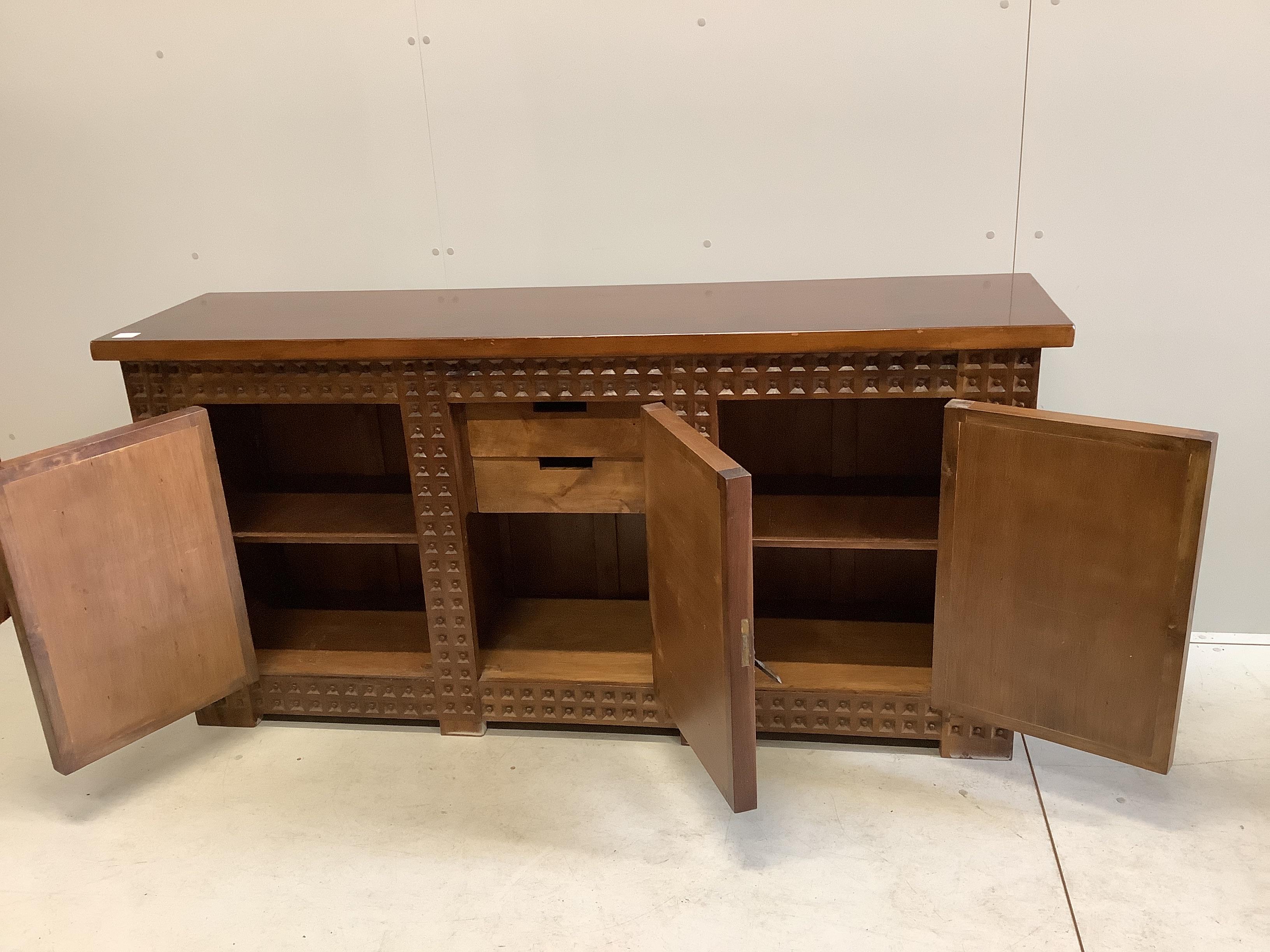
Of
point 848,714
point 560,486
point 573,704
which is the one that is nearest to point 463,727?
point 573,704

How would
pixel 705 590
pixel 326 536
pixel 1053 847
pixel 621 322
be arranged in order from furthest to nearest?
1. pixel 326 536
2. pixel 621 322
3. pixel 1053 847
4. pixel 705 590

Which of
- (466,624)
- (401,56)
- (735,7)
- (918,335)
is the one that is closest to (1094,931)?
(918,335)

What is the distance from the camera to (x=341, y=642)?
8.27 ft

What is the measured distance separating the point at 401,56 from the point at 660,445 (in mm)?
1233

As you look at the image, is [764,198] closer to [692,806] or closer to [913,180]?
[913,180]

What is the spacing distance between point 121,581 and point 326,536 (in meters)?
0.42

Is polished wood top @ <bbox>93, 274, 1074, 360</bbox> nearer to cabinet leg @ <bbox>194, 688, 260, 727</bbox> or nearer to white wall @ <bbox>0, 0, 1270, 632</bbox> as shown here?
white wall @ <bbox>0, 0, 1270, 632</bbox>

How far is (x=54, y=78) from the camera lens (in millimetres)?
2527

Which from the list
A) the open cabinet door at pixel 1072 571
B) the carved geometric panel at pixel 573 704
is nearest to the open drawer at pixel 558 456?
the carved geometric panel at pixel 573 704

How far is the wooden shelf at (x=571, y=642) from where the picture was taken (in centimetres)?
232

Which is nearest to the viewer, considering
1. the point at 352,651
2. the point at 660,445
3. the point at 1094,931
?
the point at 1094,931

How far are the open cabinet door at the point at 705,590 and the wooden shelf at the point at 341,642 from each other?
0.70 m

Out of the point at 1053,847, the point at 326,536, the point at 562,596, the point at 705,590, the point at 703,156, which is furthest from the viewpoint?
the point at 562,596

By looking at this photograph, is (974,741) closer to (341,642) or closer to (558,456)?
(558,456)
